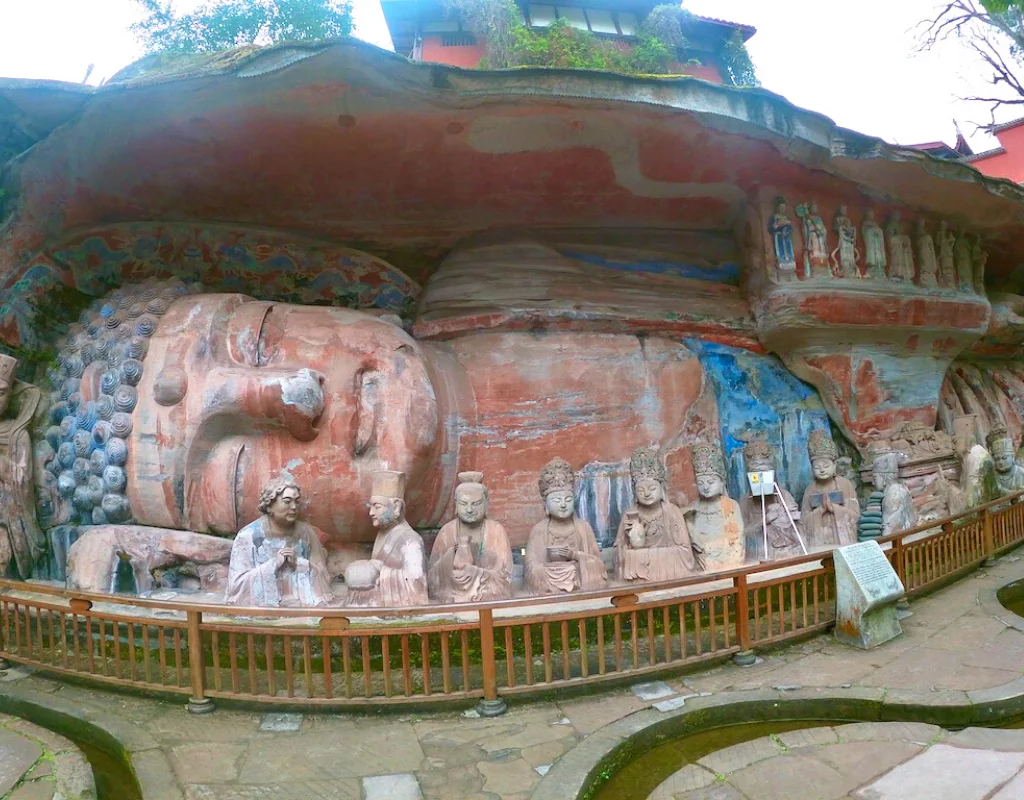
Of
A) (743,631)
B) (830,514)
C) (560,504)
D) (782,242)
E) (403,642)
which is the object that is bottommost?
(743,631)

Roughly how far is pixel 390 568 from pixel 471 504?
68cm

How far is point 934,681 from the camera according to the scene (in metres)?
3.83

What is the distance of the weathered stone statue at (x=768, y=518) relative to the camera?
608cm

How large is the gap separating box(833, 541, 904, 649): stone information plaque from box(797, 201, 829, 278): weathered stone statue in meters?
2.82

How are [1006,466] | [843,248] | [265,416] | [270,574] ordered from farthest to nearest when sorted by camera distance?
[1006,466] < [843,248] < [265,416] < [270,574]

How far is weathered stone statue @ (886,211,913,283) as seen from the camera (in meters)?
6.77

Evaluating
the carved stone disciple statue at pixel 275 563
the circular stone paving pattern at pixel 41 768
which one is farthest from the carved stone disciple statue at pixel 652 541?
the circular stone paving pattern at pixel 41 768

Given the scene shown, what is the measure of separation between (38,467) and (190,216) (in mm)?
2355

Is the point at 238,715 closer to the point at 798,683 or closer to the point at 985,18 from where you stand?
the point at 798,683

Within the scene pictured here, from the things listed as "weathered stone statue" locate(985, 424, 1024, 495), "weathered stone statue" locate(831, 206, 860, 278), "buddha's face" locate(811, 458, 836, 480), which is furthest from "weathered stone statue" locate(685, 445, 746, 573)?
"weathered stone statue" locate(985, 424, 1024, 495)

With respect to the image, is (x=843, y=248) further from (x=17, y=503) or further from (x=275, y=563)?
(x=17, y=503)

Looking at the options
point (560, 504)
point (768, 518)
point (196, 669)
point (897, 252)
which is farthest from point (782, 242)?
point (196, 669)

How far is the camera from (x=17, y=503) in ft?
17.8

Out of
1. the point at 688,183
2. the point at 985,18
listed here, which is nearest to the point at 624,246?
the point at 688,183
